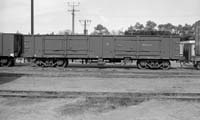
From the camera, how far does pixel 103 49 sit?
1717cm

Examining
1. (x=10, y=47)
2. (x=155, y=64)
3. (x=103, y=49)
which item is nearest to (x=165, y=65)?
(x=155, y=64)

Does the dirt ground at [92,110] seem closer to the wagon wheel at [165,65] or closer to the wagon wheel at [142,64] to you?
the wagon wheel at [142,64]

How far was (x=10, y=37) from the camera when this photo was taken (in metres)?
18.0

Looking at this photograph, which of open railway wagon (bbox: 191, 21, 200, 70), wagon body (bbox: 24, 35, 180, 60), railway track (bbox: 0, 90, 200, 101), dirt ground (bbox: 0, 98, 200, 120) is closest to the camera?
dirt ground (bbox: 0, 98, 200, 120)

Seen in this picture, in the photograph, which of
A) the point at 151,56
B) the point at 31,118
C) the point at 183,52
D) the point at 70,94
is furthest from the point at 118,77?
the point at 183,52

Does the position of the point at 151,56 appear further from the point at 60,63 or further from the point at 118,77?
the point at 60,63

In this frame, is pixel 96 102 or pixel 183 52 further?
pixel 183 52

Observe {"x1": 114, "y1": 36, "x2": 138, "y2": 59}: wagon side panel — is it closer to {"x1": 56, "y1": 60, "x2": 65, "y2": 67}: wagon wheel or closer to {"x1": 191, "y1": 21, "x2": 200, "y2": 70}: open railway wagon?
{"x1": 56, "y1": 60, "x2": 65, "y2": 67}: wagon wheel

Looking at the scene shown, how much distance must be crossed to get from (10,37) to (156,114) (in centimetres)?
1592

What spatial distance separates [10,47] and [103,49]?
7.99 metres

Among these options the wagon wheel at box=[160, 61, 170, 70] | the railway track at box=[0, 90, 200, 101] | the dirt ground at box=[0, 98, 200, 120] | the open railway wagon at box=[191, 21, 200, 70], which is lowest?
the dirt ground at box=[0, 98, 200, 120]

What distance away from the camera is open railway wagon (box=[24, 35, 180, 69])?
55.8ft

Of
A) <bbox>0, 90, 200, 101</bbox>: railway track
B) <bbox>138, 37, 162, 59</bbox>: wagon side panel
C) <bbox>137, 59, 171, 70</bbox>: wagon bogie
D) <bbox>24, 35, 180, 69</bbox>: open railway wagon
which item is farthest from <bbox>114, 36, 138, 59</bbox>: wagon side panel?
<bbox>0, 90, 200, 101</bbox>: railway track

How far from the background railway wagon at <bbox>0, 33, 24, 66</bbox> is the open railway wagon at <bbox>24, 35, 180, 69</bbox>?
0.97 m
